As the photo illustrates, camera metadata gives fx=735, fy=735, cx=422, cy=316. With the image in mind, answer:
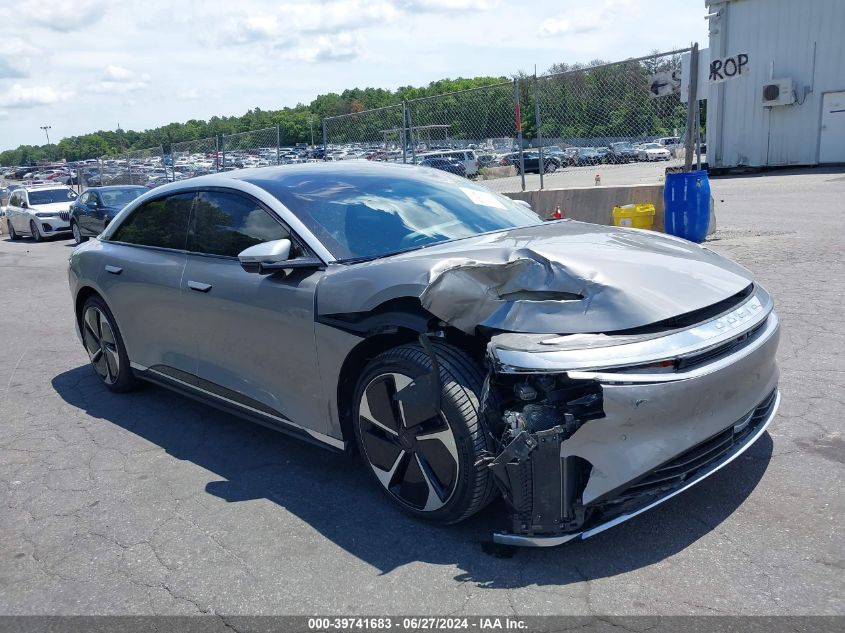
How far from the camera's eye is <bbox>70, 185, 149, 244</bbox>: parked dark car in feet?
55.1

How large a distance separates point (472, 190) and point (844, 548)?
2858 mm

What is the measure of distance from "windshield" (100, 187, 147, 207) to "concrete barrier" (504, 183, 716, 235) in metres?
10.2

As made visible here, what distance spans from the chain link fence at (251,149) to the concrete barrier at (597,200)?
28.9 ft

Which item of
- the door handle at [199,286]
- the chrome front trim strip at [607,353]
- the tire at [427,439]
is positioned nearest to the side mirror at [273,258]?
the door handle at [199,286]

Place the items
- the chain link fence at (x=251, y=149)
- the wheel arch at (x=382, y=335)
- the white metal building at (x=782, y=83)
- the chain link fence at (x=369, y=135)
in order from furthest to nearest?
the white metal building at (x=782, y=83), the chain link fence at (x=251, y=149), the chain link fence at (x=369, y=135), the wheel arch at (x=382, y=335)

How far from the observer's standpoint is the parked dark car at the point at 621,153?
12.9 m

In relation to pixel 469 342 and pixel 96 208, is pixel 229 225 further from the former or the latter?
pixel 96 208

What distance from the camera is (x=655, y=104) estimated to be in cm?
1088

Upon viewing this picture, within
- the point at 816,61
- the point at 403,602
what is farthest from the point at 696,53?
the point at 816,61

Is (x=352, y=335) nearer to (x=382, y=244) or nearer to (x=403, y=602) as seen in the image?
(x=382, y=244)

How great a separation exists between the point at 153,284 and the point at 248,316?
3.72ft

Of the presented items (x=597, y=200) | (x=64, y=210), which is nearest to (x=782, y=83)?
(x=597, y=200)

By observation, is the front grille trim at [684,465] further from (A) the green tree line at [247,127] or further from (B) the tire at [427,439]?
(A) the green tree line at [247,127]

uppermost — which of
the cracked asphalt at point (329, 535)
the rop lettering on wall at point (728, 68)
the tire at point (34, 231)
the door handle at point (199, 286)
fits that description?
the rop lettering on wall at point (728, 68)
